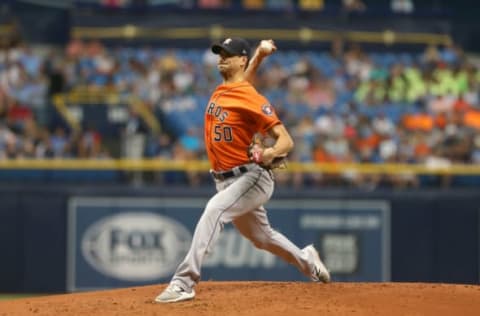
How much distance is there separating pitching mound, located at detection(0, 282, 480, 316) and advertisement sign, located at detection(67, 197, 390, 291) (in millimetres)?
5587

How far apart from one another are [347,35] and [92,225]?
9644 millimetres

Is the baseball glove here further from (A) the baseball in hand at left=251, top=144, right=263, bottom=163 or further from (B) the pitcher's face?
(B) the pitcher's face

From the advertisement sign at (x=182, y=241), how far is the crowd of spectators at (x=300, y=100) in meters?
0.47

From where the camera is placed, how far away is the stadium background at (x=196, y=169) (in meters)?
14.2

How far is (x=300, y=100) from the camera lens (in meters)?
17.5

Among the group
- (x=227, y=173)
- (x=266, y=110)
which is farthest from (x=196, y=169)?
(x=266, y=110)

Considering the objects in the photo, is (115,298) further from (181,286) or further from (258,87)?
(258,87)

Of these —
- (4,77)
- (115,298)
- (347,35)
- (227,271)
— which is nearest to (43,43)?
(4,77)

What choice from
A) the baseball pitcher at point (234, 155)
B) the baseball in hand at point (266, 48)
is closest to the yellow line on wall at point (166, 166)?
the baseball in hand at point (266, 48)

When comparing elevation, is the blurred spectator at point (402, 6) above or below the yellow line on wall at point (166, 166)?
above

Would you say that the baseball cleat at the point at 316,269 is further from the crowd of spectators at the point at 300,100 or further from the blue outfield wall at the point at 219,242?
the crowd of spectators at the point at 300,100

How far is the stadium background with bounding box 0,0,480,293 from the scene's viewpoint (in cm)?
1416

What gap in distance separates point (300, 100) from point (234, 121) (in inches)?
393

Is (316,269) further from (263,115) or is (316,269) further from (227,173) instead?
(263,115)
